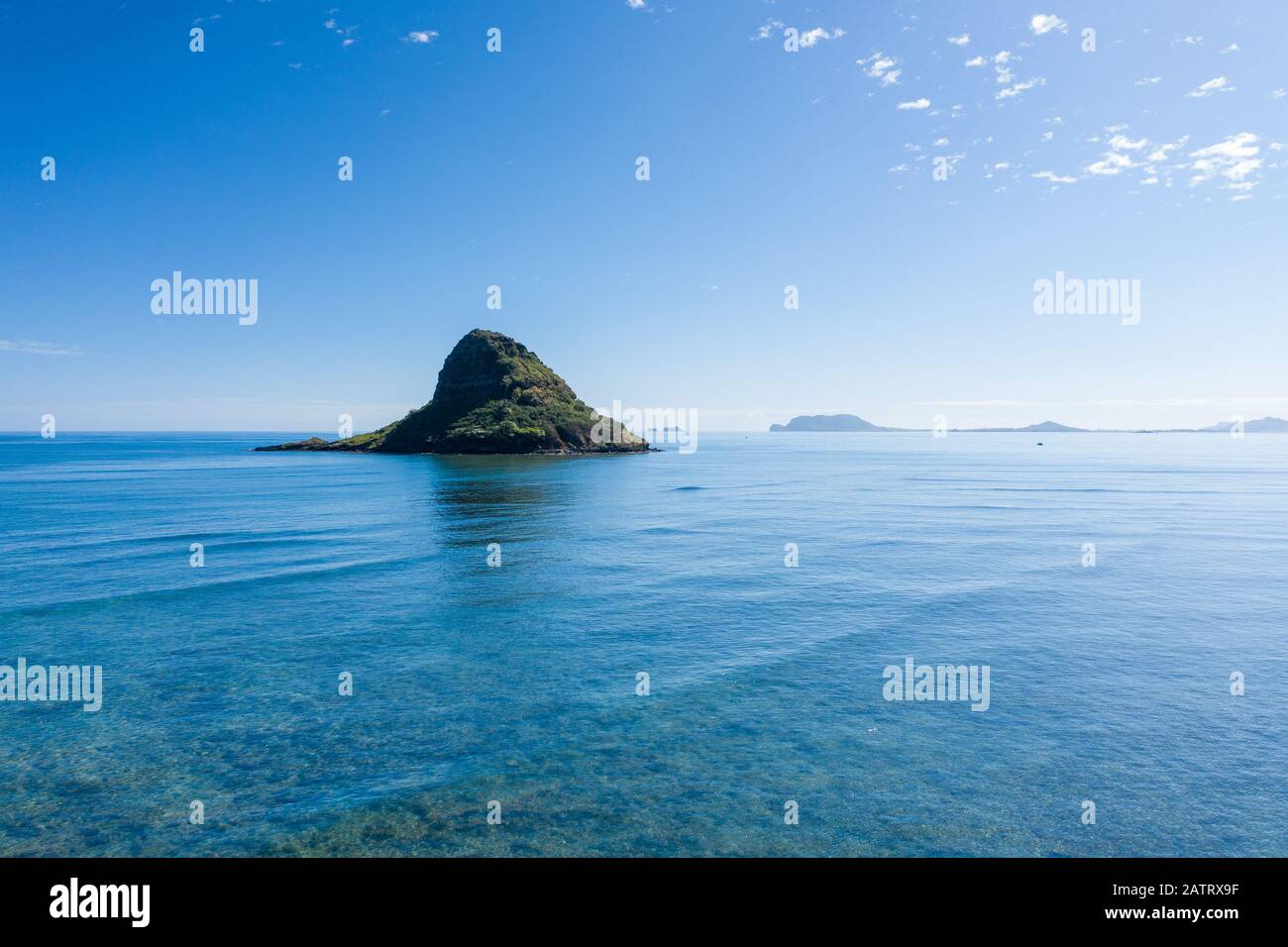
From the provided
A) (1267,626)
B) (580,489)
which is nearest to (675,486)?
(580,489)

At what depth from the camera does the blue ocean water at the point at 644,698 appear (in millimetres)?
15336

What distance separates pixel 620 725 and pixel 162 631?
24203mm

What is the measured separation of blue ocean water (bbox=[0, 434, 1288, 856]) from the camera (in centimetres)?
1534

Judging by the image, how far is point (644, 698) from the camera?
75.4 ft

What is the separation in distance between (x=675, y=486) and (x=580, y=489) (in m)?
20.7

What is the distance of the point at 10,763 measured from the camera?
1827cm

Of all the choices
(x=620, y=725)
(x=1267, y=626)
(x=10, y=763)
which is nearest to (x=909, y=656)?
(x=620, y=725)

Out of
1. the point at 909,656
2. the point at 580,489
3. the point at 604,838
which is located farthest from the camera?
the point at 580,489

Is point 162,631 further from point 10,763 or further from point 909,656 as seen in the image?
point 909,656

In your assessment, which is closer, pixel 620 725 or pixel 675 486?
pixel 620 725
